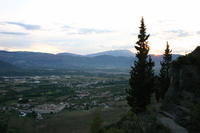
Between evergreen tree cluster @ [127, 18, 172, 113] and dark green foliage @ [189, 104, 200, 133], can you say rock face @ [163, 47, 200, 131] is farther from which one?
evergreen tree cluster @ [127, 18, 172, 113]

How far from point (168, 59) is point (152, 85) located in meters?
25.8

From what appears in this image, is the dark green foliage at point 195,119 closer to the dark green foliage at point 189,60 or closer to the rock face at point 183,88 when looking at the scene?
the rock face at point 183,88

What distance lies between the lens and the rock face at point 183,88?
3577 cm

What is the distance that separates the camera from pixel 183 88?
125 feet

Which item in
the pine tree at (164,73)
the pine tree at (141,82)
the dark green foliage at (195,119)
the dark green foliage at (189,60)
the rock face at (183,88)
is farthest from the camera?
the pine tree at (164,73)

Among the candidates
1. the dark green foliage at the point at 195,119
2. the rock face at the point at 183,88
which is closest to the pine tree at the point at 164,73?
the rock face at the point at 183,88

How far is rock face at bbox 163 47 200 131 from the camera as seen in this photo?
1408 inches

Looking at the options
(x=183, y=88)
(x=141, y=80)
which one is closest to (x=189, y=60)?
(x=183, y=88)

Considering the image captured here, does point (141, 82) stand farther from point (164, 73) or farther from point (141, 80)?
point (164, 73)

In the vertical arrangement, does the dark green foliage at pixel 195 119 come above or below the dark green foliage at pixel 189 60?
below

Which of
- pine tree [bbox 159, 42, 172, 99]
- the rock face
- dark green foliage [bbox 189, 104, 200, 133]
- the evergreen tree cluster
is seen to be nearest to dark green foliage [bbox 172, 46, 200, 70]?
the rock face

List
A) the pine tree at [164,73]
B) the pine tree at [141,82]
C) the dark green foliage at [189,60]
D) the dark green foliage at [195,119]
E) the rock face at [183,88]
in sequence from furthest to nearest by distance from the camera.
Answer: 1. the pine tree at [164,73]
2. the pine tree at [141,82]
3. the dark green foliage at [189,60]
4. the rock face at [183,88]
5. the dark green foliage at [195,119]

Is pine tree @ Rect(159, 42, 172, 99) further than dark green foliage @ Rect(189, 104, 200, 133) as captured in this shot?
Yes

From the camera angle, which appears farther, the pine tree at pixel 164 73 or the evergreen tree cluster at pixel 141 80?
the pine tree at pixel 164 73
